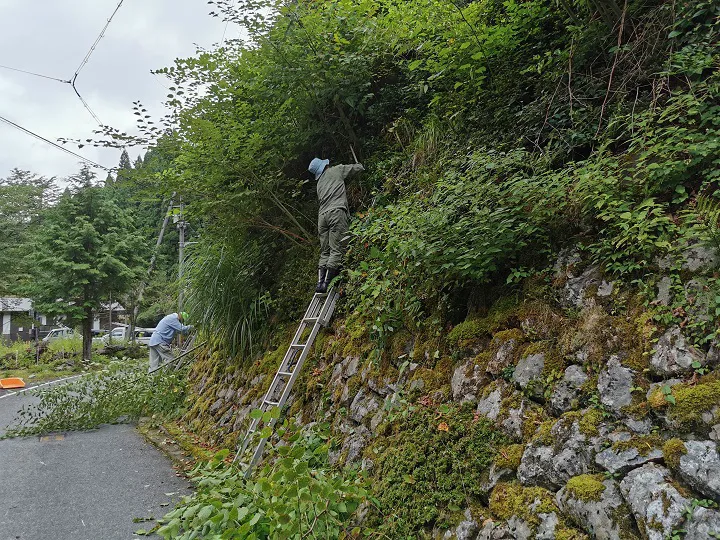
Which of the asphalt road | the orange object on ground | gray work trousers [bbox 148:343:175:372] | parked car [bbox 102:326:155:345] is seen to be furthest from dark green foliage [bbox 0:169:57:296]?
the asphalt road

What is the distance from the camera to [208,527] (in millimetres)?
3369

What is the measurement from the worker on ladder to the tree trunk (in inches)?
627

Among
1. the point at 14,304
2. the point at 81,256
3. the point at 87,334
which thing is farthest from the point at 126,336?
the point at 81,256

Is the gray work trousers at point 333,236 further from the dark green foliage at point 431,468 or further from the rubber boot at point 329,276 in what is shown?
the dark green foliage at point 431,468

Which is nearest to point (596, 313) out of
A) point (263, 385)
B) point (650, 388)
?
point (650, 388)

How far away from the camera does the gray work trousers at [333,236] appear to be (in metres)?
5.41

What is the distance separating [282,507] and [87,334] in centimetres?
1825

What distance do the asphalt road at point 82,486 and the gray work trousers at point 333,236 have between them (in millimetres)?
3112

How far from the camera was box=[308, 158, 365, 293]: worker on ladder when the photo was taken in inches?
213

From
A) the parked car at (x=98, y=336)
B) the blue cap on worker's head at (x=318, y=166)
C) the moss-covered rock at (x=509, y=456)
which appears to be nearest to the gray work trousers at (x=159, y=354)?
the blue cap on worker's head at (x=318, y=166)

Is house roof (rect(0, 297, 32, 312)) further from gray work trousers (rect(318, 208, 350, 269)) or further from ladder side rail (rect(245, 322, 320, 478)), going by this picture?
ladder side rail (rect(245, 322, 320, 478))

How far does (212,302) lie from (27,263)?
57.1 ft

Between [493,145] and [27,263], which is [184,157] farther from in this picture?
[27,263]

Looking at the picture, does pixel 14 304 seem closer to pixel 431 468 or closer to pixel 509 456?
pixel 431 468
